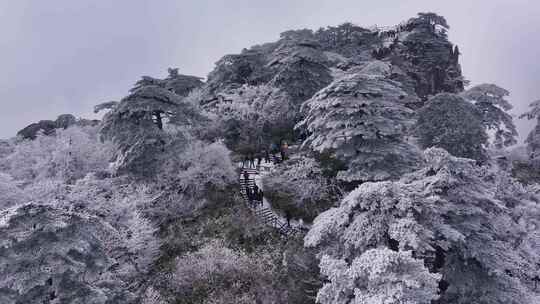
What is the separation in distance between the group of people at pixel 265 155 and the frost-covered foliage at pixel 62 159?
1073 cm

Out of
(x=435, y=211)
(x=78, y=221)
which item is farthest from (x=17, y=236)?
(x=435, y=211)

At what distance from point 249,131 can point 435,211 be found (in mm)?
22545

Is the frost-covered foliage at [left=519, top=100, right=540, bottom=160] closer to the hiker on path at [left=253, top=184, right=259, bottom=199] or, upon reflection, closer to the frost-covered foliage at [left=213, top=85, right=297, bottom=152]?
the frost-covered foliage at [left=213, top=85, right=297, bottom=152]

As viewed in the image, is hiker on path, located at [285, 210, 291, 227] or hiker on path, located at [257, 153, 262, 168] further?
hiker on path, located at [257, 153, 262, 168]

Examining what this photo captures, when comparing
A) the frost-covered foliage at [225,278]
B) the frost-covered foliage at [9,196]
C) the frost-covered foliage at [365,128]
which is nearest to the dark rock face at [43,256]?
the frost-covered foliage at [225,278]

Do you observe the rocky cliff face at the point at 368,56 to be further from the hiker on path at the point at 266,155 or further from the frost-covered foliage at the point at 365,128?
the frost-covered foliage at the point at 365,128

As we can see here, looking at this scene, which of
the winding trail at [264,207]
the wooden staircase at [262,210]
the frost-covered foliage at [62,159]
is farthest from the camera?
the frost-covered foliage at [62,159]

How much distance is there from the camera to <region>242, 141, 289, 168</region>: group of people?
2944 centimetres

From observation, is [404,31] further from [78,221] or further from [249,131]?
[78,221]

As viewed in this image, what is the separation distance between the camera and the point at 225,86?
39.3 m

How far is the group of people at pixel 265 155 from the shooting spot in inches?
1159

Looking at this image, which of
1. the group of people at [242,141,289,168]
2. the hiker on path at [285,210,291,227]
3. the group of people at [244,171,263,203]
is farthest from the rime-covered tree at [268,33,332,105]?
the hiker on path at [285,210,291,227]

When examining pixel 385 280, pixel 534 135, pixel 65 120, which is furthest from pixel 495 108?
pixel 65 120

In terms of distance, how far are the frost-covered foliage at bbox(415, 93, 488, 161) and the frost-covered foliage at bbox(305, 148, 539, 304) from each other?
1144 centimetres
